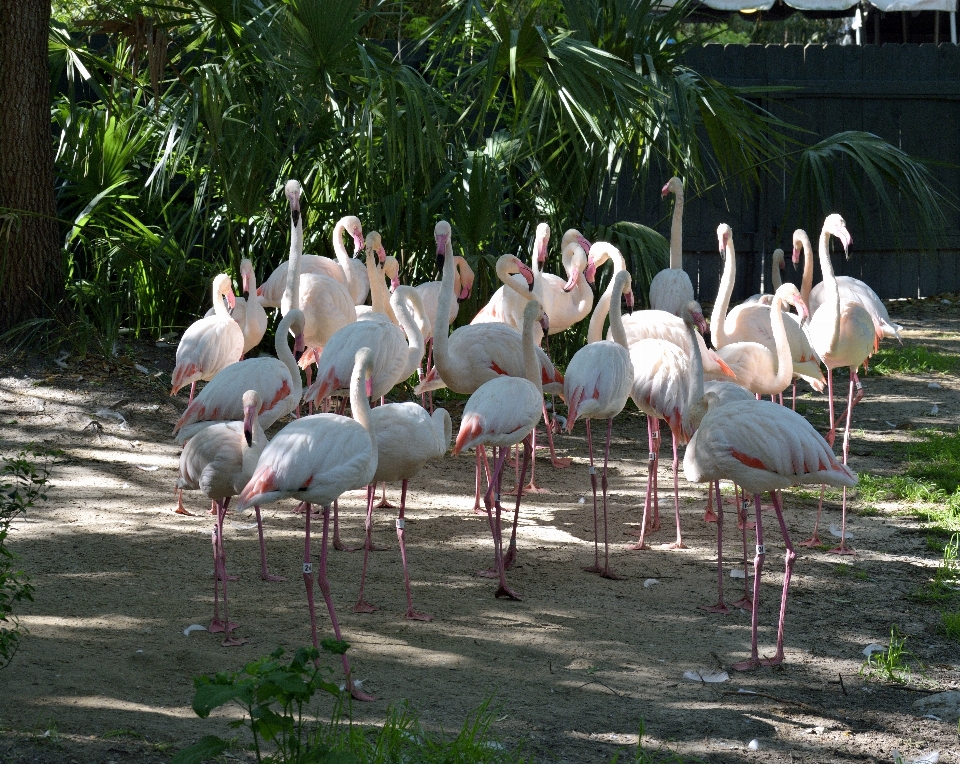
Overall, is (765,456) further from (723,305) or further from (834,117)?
(834,117)

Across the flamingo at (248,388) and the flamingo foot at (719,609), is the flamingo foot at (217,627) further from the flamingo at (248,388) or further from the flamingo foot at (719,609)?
the flamingo foot at (719,609)

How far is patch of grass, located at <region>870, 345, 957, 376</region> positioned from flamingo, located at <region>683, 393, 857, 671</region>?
17.1 ft

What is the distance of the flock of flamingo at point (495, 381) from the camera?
171 inches

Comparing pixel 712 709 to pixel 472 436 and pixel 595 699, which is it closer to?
pixel 595 699

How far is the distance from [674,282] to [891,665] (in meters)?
3.60

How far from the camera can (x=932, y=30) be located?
17734 mm

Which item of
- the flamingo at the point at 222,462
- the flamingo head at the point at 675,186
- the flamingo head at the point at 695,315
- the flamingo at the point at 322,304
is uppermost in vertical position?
the flamingo head at the point at 675,186

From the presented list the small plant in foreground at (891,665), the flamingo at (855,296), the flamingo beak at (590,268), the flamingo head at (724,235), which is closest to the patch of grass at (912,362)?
the flamingo at (855,296)

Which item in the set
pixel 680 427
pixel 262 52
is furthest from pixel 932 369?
pixel 262 52

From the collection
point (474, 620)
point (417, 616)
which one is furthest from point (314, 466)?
point (474, 620)

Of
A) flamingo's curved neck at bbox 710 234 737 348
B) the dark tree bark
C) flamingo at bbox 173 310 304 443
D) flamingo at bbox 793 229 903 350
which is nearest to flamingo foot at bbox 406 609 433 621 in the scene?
flamingo at bbox 173 310 304 443

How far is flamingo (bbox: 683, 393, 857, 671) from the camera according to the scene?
14.2 ft

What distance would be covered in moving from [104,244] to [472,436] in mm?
4825

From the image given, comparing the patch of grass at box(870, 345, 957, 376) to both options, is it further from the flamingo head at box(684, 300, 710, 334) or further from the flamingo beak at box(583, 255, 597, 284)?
the flamingo head at box(684, 300, 710, 334)
